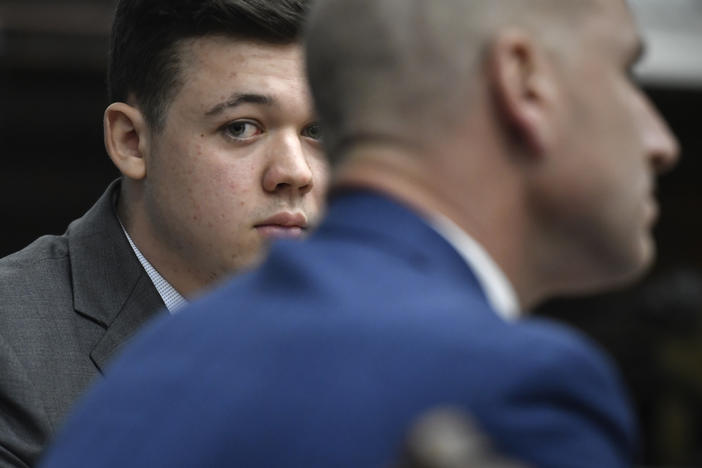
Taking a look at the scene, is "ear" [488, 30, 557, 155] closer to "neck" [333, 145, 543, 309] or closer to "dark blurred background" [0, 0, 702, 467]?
"neck" [333, 145, 543, 309]

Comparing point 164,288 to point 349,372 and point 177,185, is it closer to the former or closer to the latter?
point 177,185

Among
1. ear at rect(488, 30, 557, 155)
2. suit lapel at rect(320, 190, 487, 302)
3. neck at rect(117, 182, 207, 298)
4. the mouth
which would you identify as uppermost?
ear at rect(488, 30, 557, 155)

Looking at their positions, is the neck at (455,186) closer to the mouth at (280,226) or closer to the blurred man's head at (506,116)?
the blurred man's head at (506,116)

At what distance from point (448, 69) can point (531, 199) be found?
18 centimetres

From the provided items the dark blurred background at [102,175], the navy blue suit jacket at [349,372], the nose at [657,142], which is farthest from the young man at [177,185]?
the dark blurred background at [102,175]

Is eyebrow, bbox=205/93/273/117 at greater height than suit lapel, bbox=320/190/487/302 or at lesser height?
lesser

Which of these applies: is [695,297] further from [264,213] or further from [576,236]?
[576,236]

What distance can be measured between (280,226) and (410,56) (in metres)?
1.45

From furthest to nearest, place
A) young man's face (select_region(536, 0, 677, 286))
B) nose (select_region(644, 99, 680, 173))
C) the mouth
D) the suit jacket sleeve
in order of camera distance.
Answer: the mouth
the suit jacket sleeve
nose (select_region(644, 99, 680, 173))
young man's face (select_region(536, 0, 677, 286))

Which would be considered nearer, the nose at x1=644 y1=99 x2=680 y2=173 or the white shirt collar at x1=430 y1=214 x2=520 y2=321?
the white shirt collar at x1=430 y1=214 x2=520 y2=321

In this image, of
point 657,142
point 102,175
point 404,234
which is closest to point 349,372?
point 404,234

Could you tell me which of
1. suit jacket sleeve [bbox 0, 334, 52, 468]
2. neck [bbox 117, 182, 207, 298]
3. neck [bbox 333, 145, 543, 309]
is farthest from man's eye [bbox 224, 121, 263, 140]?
neck [bbox 333, 145, 543, 309]

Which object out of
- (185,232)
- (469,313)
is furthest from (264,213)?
(469,313)

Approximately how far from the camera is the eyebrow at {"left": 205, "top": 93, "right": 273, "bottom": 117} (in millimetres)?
3195
